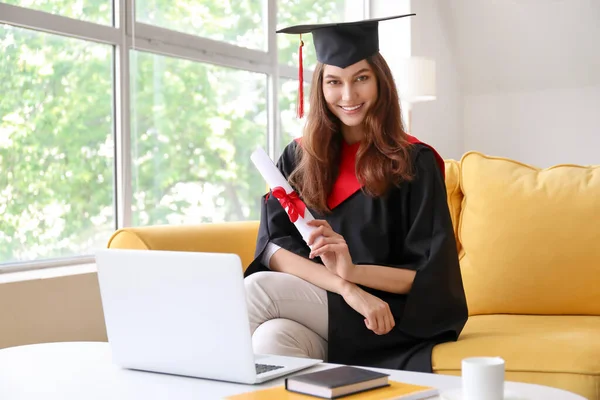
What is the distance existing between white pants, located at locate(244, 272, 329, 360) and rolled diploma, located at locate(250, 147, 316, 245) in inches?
5.9

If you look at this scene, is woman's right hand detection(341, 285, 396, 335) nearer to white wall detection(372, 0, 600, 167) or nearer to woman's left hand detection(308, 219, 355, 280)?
woman's left hand detection(308, 219, 355, 280)

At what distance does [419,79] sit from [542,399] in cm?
394

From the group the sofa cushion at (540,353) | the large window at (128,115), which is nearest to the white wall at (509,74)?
the large window at (128,115)

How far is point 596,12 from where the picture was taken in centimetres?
575

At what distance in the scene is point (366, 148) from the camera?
7.02 ft

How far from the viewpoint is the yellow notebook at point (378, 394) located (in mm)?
1153

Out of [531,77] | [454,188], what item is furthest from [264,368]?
[531,77]

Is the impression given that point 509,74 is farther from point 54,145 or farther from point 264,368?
point 264,368

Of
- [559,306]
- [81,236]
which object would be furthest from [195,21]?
[559,306]

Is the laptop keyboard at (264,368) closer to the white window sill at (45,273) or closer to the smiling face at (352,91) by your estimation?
the smiling face at (352,91)

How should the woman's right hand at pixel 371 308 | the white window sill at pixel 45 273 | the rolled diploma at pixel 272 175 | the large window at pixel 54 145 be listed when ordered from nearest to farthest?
1. the rolled diploma at pixel 272 175
2. the woman's right hand at pixel 371 308
3. the white window sill at pixel 45 273
4. the large window at pixel 54 145

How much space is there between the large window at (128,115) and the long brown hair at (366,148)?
131 centimetres

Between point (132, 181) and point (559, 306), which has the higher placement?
point (132, 181)

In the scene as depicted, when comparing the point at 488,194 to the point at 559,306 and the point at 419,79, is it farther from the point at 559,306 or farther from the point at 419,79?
the point at 419,79
